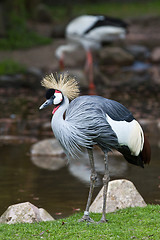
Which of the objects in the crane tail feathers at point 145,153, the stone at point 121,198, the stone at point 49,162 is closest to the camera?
the crane tail feathers at point 145,153

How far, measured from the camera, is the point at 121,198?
247 inches

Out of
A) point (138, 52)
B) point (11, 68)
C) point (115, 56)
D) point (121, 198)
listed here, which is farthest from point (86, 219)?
point (138, 52)

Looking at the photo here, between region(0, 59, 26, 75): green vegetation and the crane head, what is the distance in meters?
12.6

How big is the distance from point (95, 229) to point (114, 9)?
28708 millimetres

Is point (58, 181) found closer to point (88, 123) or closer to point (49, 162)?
point (49, 162)

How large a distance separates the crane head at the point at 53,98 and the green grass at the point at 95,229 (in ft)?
3.81

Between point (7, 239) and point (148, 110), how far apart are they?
28.6ft

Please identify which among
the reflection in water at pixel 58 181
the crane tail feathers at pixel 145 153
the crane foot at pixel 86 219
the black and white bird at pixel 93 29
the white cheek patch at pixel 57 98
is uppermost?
the white cheek patch at pixel 57 98

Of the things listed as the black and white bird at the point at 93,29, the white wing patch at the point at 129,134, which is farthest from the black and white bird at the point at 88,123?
the black and white bird at the point at 93,29

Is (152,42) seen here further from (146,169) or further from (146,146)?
(146,146)

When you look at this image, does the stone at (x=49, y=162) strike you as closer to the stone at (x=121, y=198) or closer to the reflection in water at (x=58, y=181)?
the reflection in water at (x=58, y=181)

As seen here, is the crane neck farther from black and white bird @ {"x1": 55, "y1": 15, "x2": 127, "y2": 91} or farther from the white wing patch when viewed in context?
black and white bird @ {"x1": 55, "y1": 15, "x2": 127, "y2": 91}

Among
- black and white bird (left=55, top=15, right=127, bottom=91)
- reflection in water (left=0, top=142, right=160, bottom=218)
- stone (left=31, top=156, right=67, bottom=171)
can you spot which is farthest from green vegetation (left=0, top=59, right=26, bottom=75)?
stone (left=31, top=156, right=67, bottom=171)

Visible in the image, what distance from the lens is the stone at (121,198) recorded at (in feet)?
20.5
